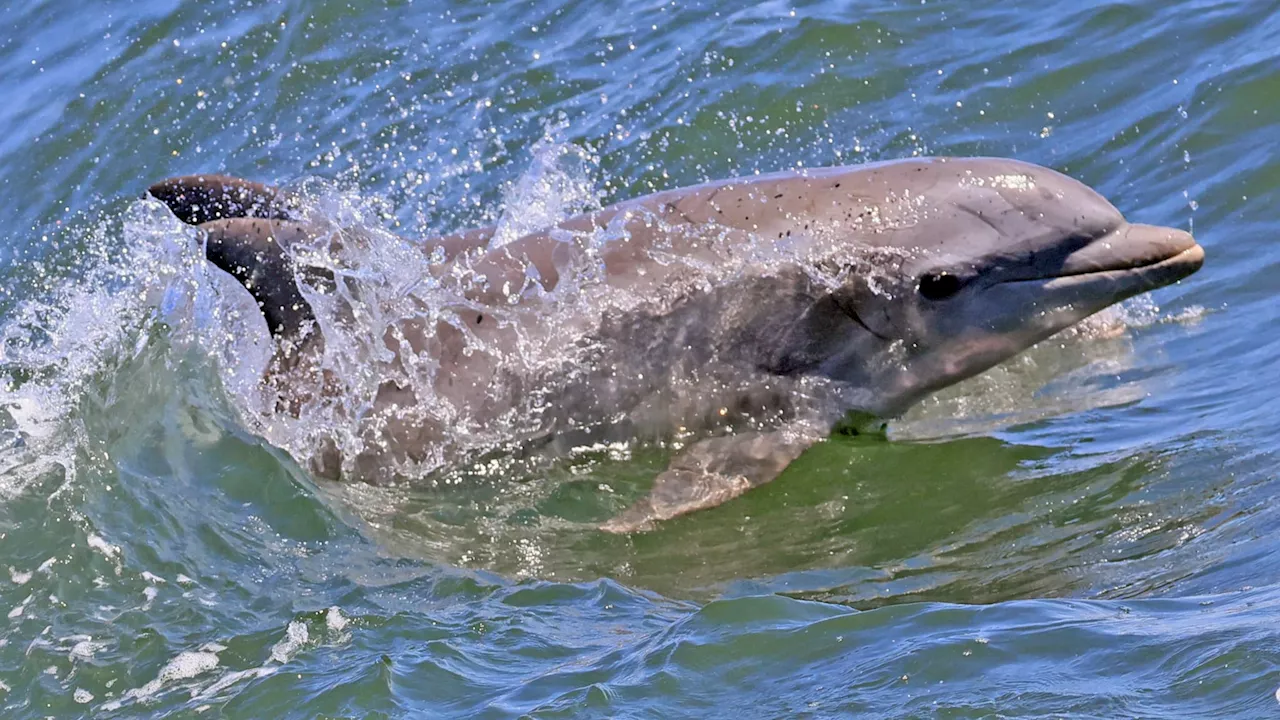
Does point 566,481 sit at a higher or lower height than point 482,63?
lower

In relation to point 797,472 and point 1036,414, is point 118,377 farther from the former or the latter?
point 1036,414

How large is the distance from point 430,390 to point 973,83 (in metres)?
6.63

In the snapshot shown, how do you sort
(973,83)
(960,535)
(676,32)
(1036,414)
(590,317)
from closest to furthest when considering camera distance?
(960,535), (590,317), (1036,414), (973,83), (676,32)

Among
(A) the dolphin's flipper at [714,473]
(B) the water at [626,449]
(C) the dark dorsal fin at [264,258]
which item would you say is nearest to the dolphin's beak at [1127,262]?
(B) the water at [626,449]

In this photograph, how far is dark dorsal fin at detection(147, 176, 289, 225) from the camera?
8.86 metres

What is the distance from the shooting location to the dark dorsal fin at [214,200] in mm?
8859

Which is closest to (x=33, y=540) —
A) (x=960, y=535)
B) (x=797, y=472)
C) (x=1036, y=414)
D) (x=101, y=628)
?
(x=101, y=628)

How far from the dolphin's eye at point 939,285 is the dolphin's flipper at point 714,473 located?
967 millimetres

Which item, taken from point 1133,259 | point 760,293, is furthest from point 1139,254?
point 760,293

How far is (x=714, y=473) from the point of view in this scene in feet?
27.1

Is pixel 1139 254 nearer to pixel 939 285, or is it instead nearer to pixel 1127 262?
pixel 1127 262

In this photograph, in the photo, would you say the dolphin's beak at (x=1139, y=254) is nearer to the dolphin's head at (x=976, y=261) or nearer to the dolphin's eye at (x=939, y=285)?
the dolphin's head at (x=976, y=261)

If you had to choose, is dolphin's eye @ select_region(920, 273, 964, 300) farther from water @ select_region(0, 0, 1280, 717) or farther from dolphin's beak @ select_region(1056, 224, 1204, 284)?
water @ select_region(0, 0, 1280, 717)

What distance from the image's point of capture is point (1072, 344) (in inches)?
398
